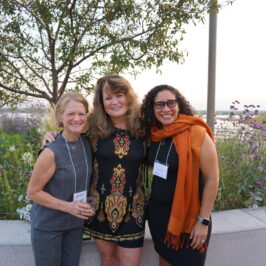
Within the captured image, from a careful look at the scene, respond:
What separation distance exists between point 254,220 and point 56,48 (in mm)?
3701

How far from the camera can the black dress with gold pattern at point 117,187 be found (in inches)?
81.5

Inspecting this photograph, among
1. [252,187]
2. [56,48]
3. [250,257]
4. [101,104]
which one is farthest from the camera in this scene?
[56,48]

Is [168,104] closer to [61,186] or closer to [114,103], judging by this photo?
[114,103]

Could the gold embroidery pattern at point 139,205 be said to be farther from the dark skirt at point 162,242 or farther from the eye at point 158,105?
the eye at point 158,105

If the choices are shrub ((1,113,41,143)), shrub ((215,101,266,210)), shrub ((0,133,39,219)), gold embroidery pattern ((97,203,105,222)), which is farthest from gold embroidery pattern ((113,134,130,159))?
shrub ((1,113,41,143))

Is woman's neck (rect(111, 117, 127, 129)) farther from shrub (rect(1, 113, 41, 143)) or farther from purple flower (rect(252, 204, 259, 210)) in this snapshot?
shrub (rect(1, 113, 41, 143))

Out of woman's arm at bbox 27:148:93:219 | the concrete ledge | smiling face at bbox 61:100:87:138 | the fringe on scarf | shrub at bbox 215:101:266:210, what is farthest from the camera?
shrub at bbox 215:101:266:210

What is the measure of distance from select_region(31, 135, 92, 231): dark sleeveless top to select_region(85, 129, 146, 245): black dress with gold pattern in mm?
→ 179

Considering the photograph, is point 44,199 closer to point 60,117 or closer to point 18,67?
point 60,117

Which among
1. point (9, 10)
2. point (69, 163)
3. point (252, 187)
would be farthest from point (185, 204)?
point (9, 10)

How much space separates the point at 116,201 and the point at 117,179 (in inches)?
6.4

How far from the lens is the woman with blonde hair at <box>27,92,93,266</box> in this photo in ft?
5.94

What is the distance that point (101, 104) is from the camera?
7.22 ft

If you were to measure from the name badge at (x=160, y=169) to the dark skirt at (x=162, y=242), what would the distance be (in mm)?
234
